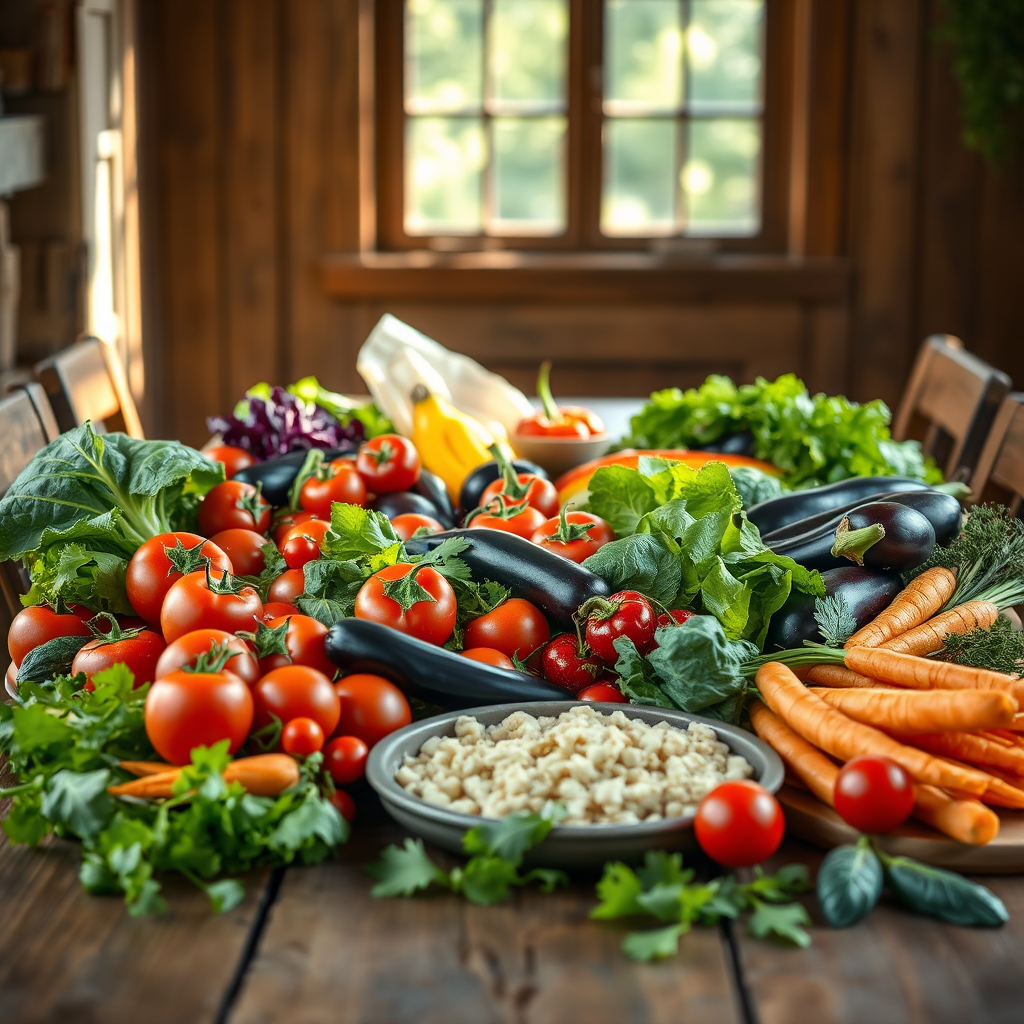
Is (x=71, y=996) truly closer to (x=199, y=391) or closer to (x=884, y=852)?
(x=884, y=852)

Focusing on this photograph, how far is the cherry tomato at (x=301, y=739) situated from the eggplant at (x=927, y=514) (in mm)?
555

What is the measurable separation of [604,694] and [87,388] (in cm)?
148

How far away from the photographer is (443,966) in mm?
822

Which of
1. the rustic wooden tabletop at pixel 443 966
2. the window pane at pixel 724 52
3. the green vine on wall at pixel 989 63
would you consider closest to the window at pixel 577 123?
the window pane at pixel 724 52

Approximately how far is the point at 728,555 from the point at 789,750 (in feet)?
0.74

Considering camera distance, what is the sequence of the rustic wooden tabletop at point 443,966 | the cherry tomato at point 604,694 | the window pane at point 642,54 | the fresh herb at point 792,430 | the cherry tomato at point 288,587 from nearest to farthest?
1. the rustic wooden tabletop at point 443,966
2. the cherry tomato at point 604,694
3. the cherry tomato at point 288,587
4. the fresh herb at point 792,430
5. the window pane at point 642,54

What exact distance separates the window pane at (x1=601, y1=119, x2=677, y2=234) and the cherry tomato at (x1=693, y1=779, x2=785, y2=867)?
3.47 metres

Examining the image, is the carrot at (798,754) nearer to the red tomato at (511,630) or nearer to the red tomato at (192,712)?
the red tomato at (511,630)

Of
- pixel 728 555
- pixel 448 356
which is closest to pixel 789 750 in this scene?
pixel 728 555

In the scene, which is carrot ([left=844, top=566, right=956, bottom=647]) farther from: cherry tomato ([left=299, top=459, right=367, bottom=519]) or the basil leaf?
cherry tomato ([left=299, top=459, right=367, bottom=519])

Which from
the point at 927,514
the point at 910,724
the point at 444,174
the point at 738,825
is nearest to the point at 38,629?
the point at 738,825

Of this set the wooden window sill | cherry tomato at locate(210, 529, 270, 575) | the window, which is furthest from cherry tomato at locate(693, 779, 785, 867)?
the window

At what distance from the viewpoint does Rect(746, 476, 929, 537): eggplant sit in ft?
4.69

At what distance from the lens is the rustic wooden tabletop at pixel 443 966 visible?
78 centimetres
